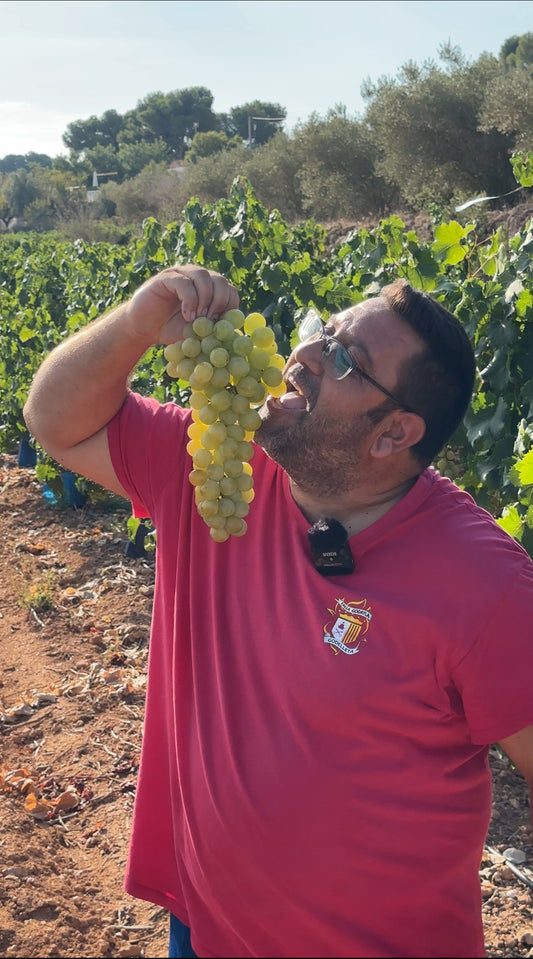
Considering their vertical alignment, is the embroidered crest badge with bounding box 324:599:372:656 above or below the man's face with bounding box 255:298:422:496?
below

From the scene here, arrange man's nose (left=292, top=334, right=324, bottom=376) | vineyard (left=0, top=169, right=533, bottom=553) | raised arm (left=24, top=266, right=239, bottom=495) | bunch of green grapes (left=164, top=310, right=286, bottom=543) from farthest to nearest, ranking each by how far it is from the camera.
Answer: vineyard (left=0, top=169, right=533, bottom=553) < man's nose (left=292, top=334, right=324, bottom=376) < raised arm (left=24, top=266, right=239, bottom=495) < bunch of green grapes (left=164, top=310, right=286, bottom=543)

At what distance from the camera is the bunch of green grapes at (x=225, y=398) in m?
1.86

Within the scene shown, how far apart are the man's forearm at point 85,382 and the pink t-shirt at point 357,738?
62 centimetres

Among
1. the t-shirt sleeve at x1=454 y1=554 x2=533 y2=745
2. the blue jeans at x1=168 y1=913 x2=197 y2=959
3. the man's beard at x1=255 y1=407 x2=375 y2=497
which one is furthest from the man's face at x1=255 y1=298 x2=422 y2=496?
the blue jeans at x1=168 y1=913 x2=197 y2=959

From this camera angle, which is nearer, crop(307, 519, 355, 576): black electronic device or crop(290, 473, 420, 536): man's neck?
crop(307, 519, 355, 576): black electronic device

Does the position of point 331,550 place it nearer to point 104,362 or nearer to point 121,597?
point 104,362

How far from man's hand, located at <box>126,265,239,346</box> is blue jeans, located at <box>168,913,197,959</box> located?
143cm

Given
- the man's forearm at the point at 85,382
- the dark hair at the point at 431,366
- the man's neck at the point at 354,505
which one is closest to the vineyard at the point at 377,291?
the dark hair at the point at 431,366

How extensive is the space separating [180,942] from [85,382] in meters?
1.40

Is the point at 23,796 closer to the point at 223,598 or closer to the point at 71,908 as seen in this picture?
the point at 71,908

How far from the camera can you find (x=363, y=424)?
209 centimetres

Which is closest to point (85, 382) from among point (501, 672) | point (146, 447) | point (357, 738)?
point (146, 447)

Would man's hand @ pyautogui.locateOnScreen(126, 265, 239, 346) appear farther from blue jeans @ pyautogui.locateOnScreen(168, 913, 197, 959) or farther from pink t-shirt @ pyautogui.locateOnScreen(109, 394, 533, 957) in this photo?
blue jeans @ pyautogui.locateOnScreen(168, 913, 197, 959)

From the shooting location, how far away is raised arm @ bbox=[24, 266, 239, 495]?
6.42ft
